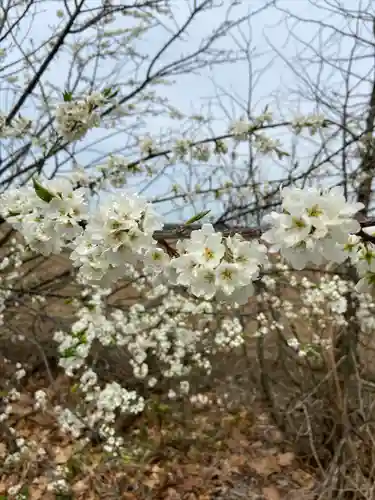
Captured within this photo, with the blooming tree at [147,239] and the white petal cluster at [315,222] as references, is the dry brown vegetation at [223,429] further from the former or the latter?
the white petal cluster at [315,222]

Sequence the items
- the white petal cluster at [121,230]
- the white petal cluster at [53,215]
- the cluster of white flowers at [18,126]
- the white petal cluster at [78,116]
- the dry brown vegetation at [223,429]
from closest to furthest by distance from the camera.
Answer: the white petal cluster at [121,230] → the white petal cluster at [53,215] → the white petal cluster at [78,116] → the cluster of white flowers at [18,126] → the dry brown vegetation at [223,429]

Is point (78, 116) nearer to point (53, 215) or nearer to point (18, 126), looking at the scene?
point (18, 126)

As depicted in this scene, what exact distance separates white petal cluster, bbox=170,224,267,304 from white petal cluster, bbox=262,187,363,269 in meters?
0.10

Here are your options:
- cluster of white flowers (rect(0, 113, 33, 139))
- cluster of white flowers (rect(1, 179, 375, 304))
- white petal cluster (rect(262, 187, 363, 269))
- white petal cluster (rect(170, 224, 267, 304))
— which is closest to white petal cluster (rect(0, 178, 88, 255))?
cluster of white flowers (rect(1, 179, 375, 304))

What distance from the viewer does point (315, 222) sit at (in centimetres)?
124

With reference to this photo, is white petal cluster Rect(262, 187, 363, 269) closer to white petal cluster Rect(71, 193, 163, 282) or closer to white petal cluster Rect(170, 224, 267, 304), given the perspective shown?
white petal cluster Rect(170, 224, 267, 304)

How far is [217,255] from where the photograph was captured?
4.42 feet

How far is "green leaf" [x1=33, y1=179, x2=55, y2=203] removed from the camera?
→ 1.46 m

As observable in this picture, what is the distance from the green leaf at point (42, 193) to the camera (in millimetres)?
1462

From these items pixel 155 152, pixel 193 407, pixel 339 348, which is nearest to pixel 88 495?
pixel 193 407

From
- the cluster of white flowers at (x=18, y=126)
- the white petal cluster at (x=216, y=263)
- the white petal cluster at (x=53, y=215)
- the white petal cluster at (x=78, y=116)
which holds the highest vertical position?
the cluster of white flowers at (x=18, y=126)

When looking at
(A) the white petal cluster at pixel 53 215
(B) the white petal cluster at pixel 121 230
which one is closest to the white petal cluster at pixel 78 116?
(A) the white petal cluster at pixel 53 215

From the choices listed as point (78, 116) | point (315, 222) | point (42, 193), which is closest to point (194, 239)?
point (315, 222)

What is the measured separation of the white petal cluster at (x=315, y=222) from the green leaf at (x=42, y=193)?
607 millimetres
